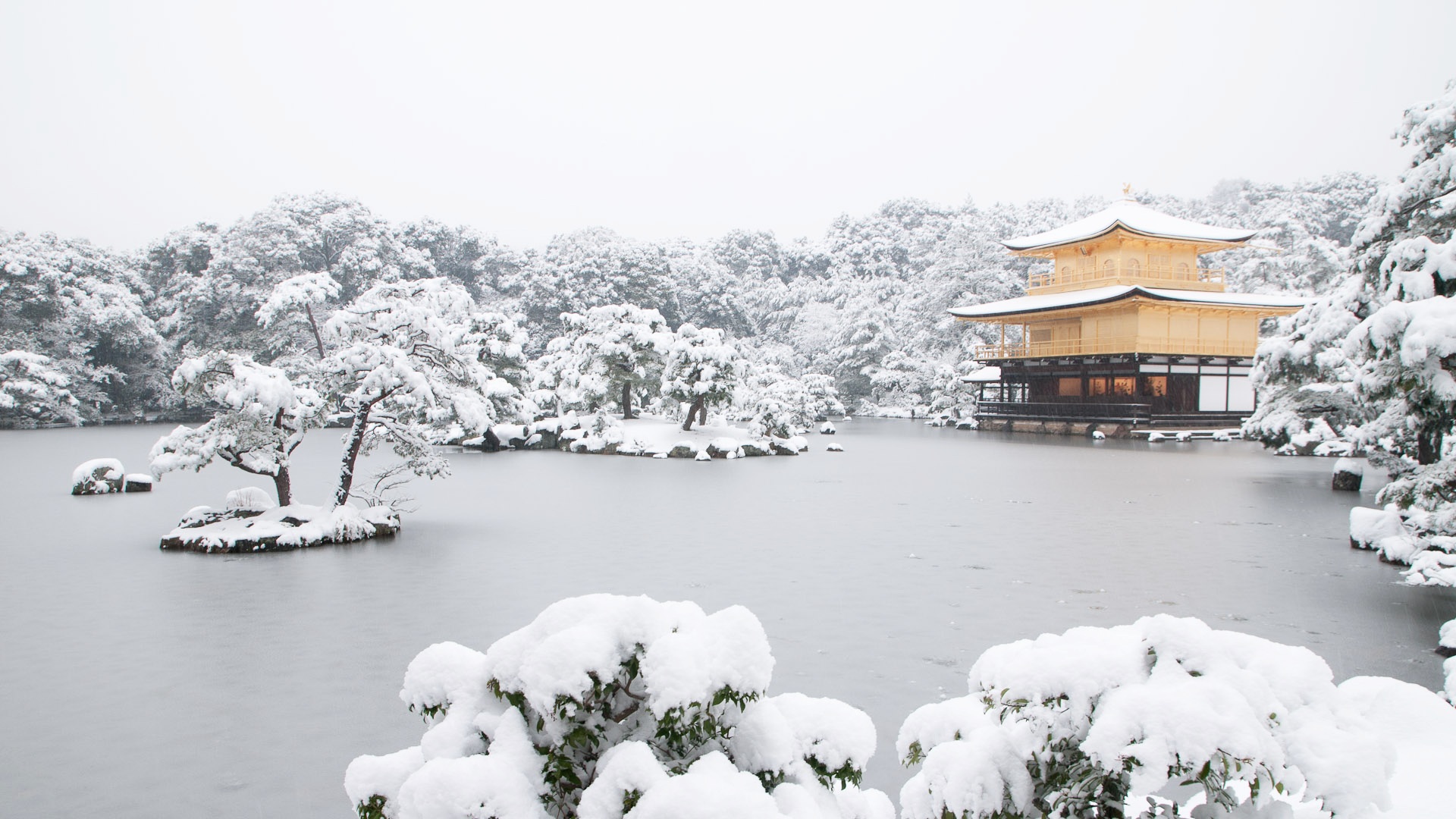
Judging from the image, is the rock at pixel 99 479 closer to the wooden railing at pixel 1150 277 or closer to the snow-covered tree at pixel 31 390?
the snow-covered tree at pixel 31 390

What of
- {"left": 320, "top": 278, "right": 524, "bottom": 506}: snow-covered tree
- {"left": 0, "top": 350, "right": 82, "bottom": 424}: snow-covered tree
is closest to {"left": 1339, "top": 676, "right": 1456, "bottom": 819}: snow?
{"left": 320, "top": 278, "right": 524, "bottom": 506}: snow-covered tree

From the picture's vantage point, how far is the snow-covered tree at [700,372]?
73.7 feet

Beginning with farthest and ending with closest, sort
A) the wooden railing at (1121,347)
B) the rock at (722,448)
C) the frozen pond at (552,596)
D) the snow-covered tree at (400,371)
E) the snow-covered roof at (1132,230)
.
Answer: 1. the snow-covered roof at (1132,230)
2. the wooden railing at (1121,347)
3. the rock at (722,448)
4. the snow-covered tree at (400,371)
5. the frozen pond at (552,596)

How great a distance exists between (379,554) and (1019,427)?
1044 inches

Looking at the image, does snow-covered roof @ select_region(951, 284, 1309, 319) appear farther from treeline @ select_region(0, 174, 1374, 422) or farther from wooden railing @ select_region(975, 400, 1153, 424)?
treeline @ select_region(0, 174, 1374, 422)

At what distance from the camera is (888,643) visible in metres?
6.28

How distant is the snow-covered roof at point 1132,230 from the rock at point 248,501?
2680 centimetres

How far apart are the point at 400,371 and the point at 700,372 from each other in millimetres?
12651

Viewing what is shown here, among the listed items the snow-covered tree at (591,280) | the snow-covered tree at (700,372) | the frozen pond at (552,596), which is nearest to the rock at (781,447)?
the snow-covered tree at (700,372)

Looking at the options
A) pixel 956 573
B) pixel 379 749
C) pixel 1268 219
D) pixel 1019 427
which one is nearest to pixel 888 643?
pixel 956 573

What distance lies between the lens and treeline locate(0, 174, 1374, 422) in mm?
35219

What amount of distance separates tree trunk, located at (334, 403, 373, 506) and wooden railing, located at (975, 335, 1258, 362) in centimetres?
2396

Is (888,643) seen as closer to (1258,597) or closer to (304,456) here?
(1258,597)

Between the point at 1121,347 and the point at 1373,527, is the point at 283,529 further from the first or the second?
the point at 1121,347
